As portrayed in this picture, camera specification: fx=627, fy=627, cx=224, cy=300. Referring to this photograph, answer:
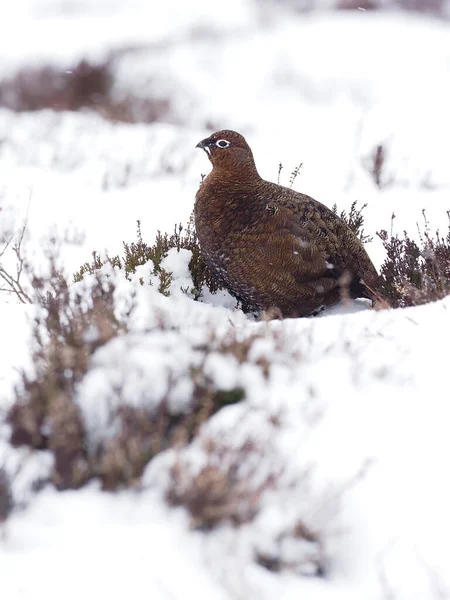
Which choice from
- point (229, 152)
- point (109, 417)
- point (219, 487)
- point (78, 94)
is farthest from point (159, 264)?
point (78, 94)

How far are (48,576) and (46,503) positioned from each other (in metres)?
0.25

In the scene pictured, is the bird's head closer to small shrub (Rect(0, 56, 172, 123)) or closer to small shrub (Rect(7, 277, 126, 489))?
small shrub (Rect(7, 277, 126, 489))

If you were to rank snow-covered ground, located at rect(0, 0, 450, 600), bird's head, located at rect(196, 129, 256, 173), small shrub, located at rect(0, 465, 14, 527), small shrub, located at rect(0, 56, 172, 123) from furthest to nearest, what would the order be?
small shrub, located at rect(0, 56, 172, 123), bird's head, located at rect(196, 129, 256, 173), small shrub, located at rect(0, 465, 14, 527), snow-covered ground, located at rect(0, 0, 450, 600)

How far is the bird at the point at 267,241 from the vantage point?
3.76m

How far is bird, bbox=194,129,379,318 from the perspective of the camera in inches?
148

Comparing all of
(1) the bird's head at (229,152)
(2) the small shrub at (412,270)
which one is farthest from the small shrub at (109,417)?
(1) the bird's head at (229,152)

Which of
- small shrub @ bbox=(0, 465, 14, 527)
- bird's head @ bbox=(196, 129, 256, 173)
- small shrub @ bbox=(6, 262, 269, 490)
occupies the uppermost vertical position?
bird's head @ bbox=(196, 129, 256, 173)

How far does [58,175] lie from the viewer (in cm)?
748

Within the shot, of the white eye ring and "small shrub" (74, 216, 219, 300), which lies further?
"small shrub" (74, 216, 219, 300)

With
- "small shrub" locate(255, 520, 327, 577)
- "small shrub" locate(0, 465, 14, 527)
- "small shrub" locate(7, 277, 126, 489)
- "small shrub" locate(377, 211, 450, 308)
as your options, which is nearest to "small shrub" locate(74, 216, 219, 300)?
"small shrub" locate(377, 211, 450, 308)

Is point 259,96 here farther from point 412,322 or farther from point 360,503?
point 360,503

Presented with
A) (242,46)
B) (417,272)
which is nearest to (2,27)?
(242,46)

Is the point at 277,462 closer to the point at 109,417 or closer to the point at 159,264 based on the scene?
the point at 109,417

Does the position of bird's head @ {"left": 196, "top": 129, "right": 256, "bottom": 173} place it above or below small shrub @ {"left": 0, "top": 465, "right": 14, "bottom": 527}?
above
